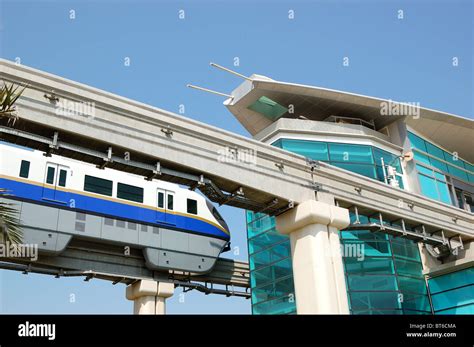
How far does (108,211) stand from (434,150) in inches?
788

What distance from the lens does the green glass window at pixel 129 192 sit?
2453 cm

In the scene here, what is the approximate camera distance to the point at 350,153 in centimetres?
2497

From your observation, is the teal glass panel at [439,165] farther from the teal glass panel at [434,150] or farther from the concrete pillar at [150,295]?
the concrete pillar at [150,295]

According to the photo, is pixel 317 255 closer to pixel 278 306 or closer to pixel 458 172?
pixel 278 306

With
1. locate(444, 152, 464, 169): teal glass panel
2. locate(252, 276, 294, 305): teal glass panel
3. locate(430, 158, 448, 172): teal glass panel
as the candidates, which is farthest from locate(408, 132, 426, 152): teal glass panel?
locate(252, 276, 294, 305): teal glass panel

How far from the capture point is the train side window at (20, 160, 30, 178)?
2125 cm

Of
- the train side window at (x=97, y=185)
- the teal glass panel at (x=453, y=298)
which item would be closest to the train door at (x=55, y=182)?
the train side window at (x=97, y=185)

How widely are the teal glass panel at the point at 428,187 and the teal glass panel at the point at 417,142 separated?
79.9 inches

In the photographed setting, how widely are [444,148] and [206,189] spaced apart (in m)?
21.6

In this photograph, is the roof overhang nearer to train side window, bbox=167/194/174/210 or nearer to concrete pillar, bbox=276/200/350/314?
train side window, bbox=167/194/174/210

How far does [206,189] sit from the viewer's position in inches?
563

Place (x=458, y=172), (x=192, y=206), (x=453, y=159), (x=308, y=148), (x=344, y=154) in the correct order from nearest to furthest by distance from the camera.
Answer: (x=308, y=148), (x=344, y=154), (x=192, y=206), (x=458, y=172), (x=453, y=159)

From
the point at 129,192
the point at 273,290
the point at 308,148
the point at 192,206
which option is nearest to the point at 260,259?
the point at 273,290
